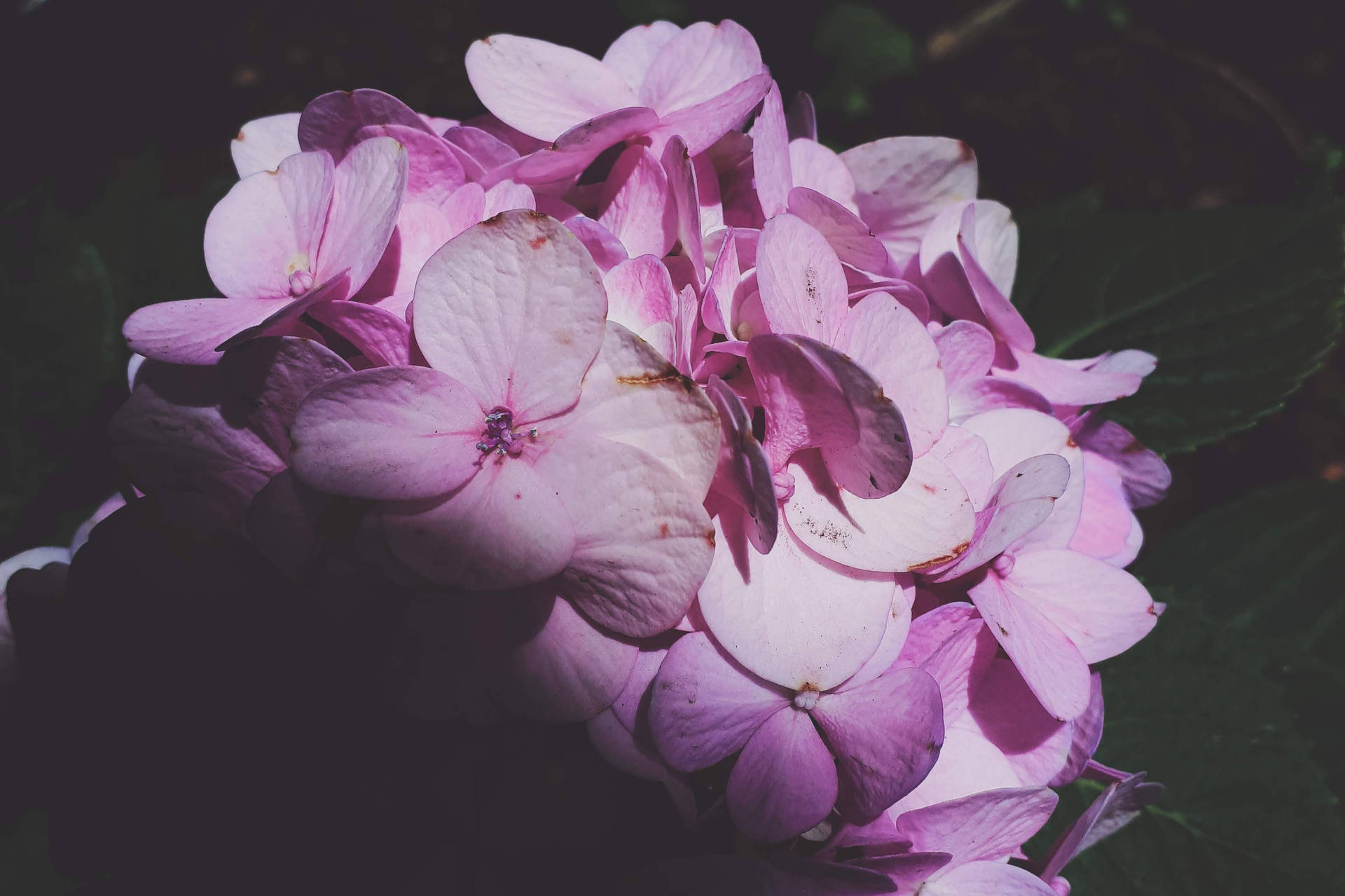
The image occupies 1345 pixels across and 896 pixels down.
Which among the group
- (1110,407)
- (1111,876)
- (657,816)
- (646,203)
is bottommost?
(1111,876)

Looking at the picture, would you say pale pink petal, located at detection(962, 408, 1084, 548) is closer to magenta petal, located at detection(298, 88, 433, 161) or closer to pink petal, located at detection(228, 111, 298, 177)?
magenta petal, located at detection(298, 88, 433, 161)

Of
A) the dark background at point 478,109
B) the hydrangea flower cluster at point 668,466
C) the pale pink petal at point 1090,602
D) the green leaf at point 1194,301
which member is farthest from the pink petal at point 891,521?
the dark background at point 478,109

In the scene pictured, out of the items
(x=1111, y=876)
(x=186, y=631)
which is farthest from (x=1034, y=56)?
(x=186, y=631)

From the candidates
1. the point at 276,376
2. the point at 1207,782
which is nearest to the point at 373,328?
the point at 276,376

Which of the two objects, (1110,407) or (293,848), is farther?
(1110,407)

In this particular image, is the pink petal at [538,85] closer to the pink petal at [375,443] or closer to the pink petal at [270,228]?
the pink petal at [270,228]

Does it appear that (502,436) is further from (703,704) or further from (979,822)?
(979,822)

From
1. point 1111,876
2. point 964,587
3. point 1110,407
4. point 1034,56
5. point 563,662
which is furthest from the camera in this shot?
point 1034,56

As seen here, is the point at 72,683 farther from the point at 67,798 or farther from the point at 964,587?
the point at 964,587
